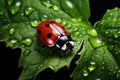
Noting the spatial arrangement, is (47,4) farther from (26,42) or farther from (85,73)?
(85,73)

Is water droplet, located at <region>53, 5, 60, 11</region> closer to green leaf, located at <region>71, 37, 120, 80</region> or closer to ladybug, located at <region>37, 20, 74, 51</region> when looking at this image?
ladybug, located at <region>37, 20, 74, 51</region>

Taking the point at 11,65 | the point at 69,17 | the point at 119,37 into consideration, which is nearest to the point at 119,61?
the point at 119,37

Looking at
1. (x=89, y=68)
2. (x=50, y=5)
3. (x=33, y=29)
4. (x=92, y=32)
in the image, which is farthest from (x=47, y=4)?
(x=89, y=68)

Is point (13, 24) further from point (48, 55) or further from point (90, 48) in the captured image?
point (90, 48)

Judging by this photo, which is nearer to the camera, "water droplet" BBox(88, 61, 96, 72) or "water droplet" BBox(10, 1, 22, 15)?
"water droplet" BBox(88, 61, 96, 72)

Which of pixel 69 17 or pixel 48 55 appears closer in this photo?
pixel 48 55

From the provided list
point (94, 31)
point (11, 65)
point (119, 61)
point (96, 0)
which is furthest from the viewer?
point (96, 0)

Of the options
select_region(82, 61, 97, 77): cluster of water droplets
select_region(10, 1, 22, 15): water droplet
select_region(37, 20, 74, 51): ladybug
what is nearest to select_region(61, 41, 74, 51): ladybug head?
select_region(37, 20, 74, 51): ladybug

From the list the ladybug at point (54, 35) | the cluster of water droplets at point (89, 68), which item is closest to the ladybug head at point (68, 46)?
the ladybug at point (54, 35)
